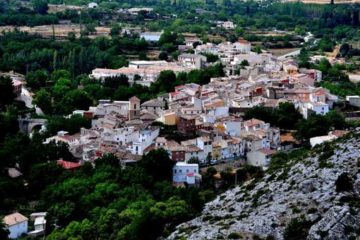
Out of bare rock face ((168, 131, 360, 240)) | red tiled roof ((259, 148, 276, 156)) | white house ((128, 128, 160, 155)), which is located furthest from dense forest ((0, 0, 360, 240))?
white house ((128, 128, 160, 155))

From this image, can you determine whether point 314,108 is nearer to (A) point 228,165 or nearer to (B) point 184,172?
(A) point 228,165

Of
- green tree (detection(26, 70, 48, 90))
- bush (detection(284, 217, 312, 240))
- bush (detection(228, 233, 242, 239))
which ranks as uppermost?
bush (detection(284, 217, 312, 240))

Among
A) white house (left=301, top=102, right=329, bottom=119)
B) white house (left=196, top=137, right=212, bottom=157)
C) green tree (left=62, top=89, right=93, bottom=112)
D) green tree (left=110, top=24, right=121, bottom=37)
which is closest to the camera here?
white house (left=196, top=137, right=212, bottom=157)

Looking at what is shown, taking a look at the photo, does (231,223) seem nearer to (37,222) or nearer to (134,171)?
(37,222)

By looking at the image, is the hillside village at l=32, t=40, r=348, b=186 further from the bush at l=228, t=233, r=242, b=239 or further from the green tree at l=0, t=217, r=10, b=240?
the bush at l=228, t=233, r=242, b=239

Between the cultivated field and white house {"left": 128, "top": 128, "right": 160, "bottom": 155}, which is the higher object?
white house {"left": 128, "top": 128, "right": 160, "bottom": 155}

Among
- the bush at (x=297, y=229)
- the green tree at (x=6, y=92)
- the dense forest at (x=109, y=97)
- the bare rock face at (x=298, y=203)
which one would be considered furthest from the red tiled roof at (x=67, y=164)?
the bush at (x=297, y=229)

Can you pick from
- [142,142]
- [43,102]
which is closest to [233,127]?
[142,142]

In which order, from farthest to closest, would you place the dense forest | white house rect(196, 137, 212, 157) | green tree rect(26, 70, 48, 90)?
1. green tree rect(26, 70, 48, 90)
2. white house rect(196, 137, 212, 157)
3. the dense forest

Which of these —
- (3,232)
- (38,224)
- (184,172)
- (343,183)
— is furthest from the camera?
(184,172)

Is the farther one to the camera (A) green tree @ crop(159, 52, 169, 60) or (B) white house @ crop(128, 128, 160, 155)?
(A) green tree @ crop(159, 52, 169, 60)
